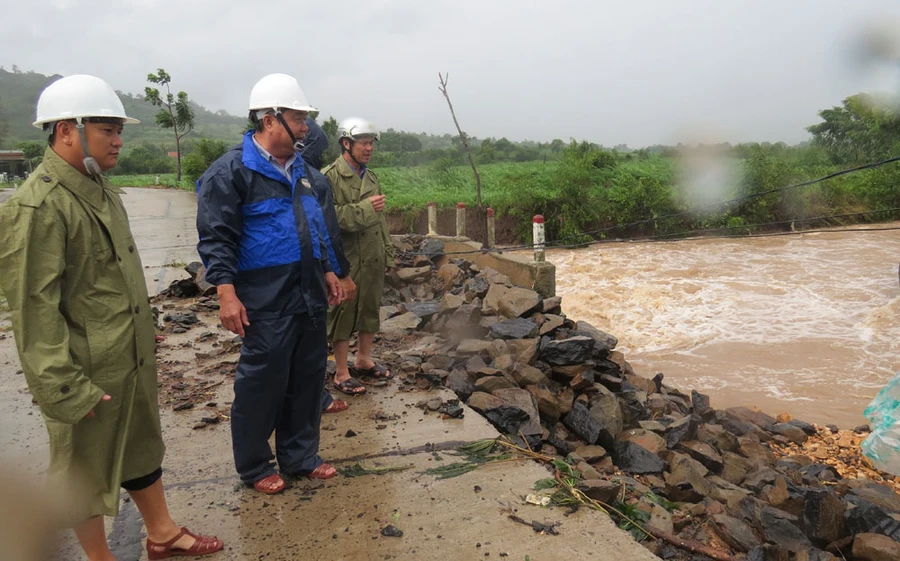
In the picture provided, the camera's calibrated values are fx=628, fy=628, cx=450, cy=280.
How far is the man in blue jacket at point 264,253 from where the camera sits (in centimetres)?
259

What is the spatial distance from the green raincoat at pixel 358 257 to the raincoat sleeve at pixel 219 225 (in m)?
1.35

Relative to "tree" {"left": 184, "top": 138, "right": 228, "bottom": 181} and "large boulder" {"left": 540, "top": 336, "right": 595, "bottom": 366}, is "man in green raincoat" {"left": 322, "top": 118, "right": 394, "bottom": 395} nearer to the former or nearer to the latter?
"large boulder" {"left": 540, "top": 336, "right": 595, "bottom": 366}

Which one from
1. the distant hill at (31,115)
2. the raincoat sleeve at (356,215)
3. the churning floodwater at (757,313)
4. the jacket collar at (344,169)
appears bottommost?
the churning floodwater at (757,313)

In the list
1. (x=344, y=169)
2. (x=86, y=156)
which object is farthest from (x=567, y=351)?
(x=86, y=156)

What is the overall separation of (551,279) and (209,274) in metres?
5.40

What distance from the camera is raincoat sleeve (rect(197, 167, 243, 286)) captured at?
2547 millimetres

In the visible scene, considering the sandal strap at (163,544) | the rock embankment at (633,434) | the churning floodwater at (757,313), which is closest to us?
the sandal strap at (163,544)

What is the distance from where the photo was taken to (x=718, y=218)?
706 inches

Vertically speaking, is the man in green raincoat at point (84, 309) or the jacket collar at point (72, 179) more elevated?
the jacket collar at point (72, 179)

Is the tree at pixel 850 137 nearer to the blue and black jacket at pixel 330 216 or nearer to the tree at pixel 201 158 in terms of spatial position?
the blue and black jacket at pixel 330 216

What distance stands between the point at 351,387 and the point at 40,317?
2.36 meters

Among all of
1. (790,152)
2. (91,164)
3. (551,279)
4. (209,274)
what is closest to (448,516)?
(209,274)

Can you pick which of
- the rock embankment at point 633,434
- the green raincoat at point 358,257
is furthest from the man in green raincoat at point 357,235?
the rock embankment at point 633,434

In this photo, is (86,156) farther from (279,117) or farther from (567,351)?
(567,351)
